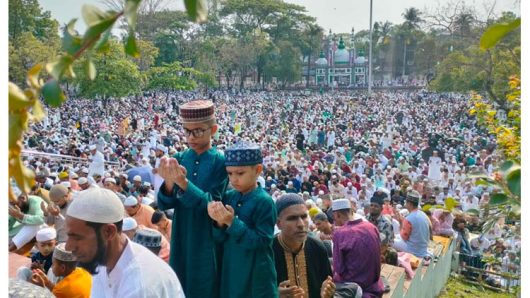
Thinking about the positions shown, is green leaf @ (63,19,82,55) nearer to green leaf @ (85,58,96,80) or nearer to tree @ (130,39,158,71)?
green leaf @ (85,58,96,80)

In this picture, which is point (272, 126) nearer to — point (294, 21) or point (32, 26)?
point (32, 26)

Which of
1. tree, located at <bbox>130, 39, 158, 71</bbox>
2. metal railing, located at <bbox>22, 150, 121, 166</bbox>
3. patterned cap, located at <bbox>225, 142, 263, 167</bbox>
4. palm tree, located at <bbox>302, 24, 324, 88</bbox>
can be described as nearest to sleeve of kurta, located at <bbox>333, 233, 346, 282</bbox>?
patterned cap, located at <bbox>225, 142, 263, 167</bbox>

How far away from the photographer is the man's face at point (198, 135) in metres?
2.12

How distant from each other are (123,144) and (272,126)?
6.65 meters

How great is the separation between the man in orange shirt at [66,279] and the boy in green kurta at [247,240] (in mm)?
721

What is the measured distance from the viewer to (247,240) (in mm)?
1904

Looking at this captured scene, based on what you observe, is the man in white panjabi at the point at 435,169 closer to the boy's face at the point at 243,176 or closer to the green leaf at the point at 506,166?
the boy's face at the point at 243,176

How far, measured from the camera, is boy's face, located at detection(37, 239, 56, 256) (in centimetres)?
317

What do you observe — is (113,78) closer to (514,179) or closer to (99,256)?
(99,256)

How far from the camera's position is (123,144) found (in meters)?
12.7

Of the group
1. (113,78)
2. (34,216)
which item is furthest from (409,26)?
(34,216)

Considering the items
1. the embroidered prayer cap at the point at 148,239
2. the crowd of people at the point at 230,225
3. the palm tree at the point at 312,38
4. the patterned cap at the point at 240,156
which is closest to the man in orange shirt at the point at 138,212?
the crowd of people at the point at 230,225

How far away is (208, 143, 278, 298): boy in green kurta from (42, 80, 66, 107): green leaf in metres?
1.27

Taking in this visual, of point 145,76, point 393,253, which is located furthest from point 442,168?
point 145,76
